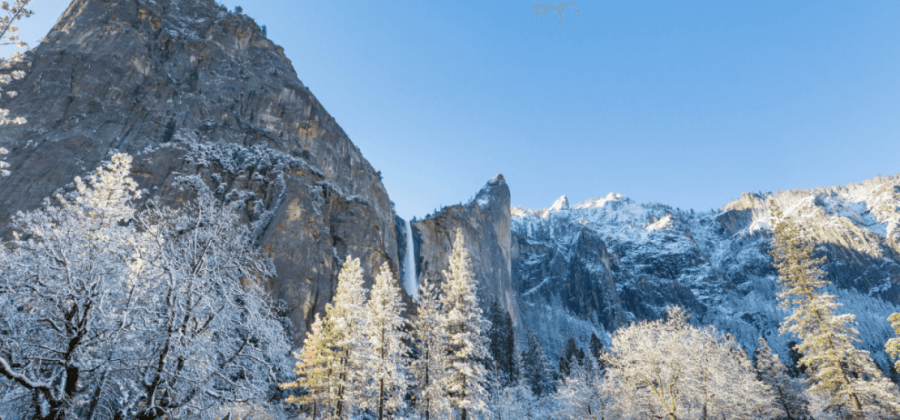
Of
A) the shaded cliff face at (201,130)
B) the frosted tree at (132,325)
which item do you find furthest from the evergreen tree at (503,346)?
the frosted tree at (132,325)

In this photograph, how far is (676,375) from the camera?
81.8 feet

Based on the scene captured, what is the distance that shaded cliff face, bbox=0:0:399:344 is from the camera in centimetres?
4459

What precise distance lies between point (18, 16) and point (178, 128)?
56147mm

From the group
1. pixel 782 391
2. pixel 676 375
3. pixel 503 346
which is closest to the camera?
pixel 676 375

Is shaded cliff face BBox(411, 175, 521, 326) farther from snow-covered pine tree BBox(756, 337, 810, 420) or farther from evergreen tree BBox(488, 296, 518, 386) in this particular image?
snow-covered pine tree BBox(756, 337, 810, 420)

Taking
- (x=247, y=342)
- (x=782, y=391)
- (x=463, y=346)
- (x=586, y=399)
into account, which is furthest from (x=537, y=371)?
(x=247, y=342)

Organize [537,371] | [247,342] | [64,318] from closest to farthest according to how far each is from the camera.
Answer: [64,318] < [247,342] < [537,371]

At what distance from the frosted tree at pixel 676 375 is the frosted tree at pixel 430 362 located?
41.6 ft

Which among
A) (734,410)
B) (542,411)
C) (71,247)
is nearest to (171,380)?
(71,247)

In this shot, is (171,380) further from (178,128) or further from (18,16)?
(178,128)

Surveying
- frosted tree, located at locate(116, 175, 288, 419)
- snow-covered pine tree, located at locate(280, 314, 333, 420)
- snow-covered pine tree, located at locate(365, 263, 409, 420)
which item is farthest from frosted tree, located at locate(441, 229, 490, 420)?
frosted tree, located at locate(116, 175, 288, 419)

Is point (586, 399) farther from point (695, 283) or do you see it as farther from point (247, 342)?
point (695, 283)

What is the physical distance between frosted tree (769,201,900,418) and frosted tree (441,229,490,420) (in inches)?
593

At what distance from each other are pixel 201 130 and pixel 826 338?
6670 centimetres
